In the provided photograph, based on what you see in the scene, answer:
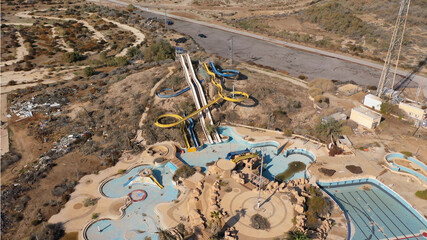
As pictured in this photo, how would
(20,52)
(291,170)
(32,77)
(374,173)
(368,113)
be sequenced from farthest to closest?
(20,52) < (32,77) < (368,113) < (291,170) < (374,173)

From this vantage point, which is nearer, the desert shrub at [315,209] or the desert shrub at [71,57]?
the desert shrub at [315,209]

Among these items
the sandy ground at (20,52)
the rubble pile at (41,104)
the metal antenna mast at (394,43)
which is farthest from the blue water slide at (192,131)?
the sandy ground at (20,52)

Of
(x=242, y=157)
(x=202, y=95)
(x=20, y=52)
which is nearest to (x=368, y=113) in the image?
(x=242, y=157)

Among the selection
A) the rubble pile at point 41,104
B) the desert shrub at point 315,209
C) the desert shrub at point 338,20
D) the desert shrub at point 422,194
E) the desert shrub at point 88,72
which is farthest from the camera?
the desert shrub at point 338,20

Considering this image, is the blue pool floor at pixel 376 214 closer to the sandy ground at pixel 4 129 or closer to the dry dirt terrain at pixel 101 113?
the dry dirt terrain at pixel 101 113

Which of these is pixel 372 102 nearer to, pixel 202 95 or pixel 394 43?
pixel 394 43

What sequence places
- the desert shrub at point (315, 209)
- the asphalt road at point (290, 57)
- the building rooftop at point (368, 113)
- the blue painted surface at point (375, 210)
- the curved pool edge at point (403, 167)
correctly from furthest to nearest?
the asphalt road at point (290, 57)
the building rooftop at point (368, 113)
the curved pool edge at point (403, 167)
the blue painted surface at point (375, 210)
the desert shrub at point (315, 209)

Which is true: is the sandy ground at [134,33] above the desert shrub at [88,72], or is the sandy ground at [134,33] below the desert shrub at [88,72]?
above
